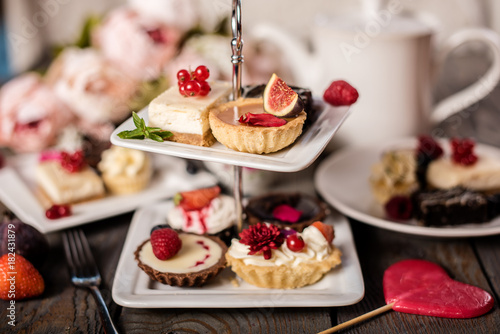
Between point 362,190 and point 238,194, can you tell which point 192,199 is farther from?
point 362,190

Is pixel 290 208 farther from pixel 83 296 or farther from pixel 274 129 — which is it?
pixel 83 296

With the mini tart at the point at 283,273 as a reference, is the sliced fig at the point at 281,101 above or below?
above

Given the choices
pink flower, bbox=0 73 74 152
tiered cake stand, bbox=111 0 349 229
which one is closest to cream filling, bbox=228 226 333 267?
tiered cake stand, bbox=111 0 349 229

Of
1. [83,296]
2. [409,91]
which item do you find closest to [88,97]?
[83,296]

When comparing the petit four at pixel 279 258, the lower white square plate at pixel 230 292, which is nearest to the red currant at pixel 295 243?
the petit four at pixel 279 258

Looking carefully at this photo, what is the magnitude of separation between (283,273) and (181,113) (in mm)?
452

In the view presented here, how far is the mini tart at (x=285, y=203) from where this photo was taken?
4.81ft

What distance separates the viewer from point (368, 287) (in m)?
1.36

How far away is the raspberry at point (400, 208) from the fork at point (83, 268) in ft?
2.90

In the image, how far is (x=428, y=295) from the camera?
1.27 meters

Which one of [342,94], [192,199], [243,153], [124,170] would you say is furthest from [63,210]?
[342,94]

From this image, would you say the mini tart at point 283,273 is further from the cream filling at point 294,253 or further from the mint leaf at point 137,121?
the mint leaf at point 137,121

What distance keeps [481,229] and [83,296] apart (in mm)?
1093

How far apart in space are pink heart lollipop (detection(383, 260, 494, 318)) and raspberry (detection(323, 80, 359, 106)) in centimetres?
46
